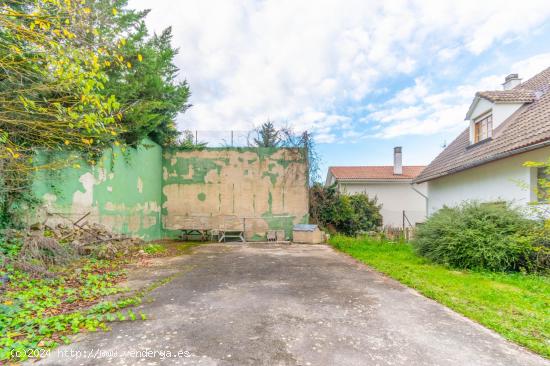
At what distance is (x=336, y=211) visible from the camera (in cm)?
1051

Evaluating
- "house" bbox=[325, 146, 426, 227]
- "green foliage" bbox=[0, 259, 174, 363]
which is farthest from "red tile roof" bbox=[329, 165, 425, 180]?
"green foliage" bbox=[0, 259, 174, 363]

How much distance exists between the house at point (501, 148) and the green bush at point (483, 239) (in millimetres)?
762

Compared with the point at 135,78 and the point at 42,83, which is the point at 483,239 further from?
Result: the point at 135,78

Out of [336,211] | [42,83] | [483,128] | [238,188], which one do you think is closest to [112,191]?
[42,83]

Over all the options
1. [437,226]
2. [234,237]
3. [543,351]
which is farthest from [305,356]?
[234,237]

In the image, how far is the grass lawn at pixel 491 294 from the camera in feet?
8.32

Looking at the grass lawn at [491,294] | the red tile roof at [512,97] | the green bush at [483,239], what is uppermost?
the red tile roof at [512,97]

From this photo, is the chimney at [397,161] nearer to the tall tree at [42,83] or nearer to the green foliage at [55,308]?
the green foliage at [55,308]

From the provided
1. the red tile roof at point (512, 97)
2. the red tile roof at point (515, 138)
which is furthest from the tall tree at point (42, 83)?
the red tile roof at point (512, 97)

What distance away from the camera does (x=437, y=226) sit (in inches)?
237

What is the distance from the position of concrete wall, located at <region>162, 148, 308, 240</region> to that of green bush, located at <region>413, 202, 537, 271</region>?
17.4 ft

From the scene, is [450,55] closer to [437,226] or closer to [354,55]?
[354,55]

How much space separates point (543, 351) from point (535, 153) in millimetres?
5313

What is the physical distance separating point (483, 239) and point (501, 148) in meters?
2.76
